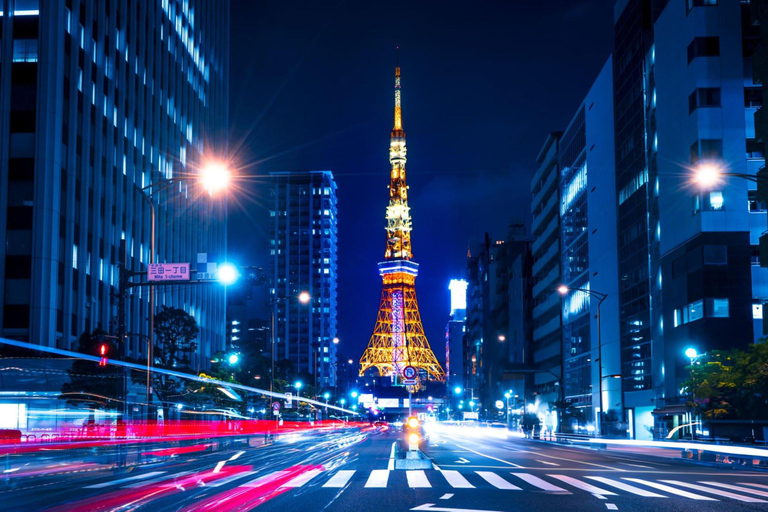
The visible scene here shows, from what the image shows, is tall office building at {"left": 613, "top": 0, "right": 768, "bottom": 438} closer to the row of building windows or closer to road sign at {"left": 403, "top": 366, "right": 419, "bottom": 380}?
the row of building windows

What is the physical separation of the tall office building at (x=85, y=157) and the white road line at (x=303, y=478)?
3616 centimetres

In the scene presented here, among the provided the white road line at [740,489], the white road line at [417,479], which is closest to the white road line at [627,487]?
the white road line at [740,489]

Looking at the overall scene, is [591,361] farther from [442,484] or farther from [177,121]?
[442,484]

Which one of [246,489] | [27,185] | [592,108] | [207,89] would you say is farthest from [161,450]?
[207,89]

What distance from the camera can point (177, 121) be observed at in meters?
90.3

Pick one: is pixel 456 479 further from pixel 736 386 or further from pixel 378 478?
pixel 736 386

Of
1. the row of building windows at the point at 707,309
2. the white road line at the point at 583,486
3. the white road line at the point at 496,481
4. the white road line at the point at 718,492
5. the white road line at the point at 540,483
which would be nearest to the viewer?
the white road line at the point at 718,492

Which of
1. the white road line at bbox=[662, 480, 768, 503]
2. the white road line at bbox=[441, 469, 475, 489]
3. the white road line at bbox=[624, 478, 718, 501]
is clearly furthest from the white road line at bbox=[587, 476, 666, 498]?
the white road line at bbox=[441, 469, 475, 489]

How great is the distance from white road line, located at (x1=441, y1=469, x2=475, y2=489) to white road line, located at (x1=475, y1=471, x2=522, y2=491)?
62cm

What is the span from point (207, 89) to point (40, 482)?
87.8m

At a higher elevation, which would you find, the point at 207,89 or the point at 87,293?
the point at 207,89

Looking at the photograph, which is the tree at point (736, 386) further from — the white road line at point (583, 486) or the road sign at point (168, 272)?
the road sign at point (168, 272)

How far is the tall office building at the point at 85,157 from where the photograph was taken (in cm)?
5706

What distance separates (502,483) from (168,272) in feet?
63.2
